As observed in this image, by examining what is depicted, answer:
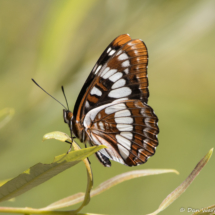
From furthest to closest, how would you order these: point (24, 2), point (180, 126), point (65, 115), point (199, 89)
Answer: point (180, 126)
point (199, 89)
point (24, 2)
point (65, 115)

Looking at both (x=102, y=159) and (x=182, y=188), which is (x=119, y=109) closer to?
(x=102, y=159)

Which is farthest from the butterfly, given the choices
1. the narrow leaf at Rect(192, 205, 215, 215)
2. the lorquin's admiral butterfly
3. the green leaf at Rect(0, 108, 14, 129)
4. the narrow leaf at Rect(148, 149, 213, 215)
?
the narrow leaf at Rect(192, 205, 215, 215)

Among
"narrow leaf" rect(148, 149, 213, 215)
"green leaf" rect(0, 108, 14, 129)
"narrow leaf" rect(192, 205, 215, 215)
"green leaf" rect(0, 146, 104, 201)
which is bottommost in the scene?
"narrow leaf" rect(192, 205, 215, 215)

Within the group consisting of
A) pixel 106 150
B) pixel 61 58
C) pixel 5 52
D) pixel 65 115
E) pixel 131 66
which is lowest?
pixel 106 150

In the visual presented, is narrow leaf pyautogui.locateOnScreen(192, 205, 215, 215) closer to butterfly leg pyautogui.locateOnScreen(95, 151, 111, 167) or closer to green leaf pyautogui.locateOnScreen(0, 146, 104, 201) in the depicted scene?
green leaf pyautogui.locateOnScreen(0, 146, 104, 201)

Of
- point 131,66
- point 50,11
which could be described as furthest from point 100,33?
point 131,66

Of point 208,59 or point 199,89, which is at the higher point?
point 208,59

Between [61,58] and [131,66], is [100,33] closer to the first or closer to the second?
[61,58]
